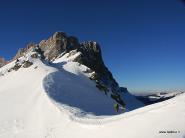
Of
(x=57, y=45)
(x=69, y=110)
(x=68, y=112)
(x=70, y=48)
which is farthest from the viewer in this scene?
(x=70, y=48)

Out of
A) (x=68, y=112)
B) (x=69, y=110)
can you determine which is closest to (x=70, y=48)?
(x=69, y=110)

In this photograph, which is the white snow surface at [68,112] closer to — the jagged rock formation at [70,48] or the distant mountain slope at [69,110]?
the distant mountain slope at [69,110]

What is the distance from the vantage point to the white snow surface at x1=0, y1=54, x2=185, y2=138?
59.5 ft

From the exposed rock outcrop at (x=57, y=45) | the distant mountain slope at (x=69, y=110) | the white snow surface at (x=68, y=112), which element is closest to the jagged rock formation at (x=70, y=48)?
the exposed rock outcrop at (x=57, y=45)

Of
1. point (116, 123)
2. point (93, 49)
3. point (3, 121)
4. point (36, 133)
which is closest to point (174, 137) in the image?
point (116, 123)

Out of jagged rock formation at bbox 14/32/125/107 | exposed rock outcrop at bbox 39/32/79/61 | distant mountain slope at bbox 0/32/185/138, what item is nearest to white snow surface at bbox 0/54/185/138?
distant mountain slope at bbox 0/32/185/138

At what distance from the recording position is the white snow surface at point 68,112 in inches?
714

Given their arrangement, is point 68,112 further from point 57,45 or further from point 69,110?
point 57,45

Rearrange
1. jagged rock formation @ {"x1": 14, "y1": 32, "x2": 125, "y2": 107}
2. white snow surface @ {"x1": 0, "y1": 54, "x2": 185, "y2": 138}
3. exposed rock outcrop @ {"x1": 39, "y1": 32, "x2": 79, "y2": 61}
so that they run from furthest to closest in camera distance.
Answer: exposed rock outcrop @ {"x1": 39, "y1": 32, "x2": 79, "y2": 61} → jagged rock formation @ {"x1": 14, "y1": 32, "x2": 125, "y2": 107} → white snow surface @ {"x1": 0, "y1": 54, "x2": 185, "y2": 138}

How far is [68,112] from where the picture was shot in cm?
2938

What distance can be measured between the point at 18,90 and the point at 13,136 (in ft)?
72.0

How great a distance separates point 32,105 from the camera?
3753cm

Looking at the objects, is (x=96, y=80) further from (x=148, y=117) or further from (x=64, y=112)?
(x=148, y=117)

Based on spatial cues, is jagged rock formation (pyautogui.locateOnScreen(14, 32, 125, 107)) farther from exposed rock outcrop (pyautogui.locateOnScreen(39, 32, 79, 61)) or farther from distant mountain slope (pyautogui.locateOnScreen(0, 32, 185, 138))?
distant mountain slope (pyautogui.locateOnScreen(0, 32, 185, 138))
